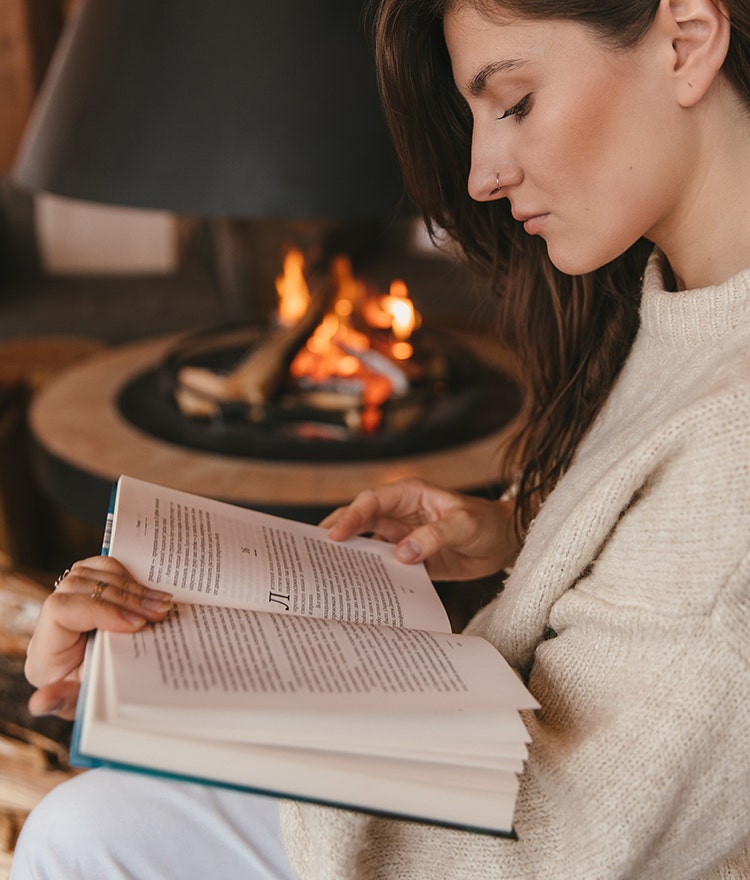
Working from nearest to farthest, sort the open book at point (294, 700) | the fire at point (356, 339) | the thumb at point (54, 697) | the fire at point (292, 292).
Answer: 1. the open book at point (294, 700)
2. the thumb at point (54, 697)
3. the fire at point (356, 339)
4. the fire at point (292, 292)

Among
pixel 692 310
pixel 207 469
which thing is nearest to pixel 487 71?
pixel 692 310

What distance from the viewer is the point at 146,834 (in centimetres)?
92

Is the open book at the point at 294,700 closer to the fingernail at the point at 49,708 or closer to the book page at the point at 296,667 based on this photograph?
the book page at the point at 296,667

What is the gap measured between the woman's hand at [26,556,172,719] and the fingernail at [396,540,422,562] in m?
0.27

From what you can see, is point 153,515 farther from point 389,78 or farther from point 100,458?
point 100,458

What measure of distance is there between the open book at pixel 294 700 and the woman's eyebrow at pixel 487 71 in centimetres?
44

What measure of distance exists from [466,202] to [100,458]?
32.7 inches

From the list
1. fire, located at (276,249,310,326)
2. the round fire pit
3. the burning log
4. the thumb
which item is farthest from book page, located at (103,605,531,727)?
fire, located at (276,249,310,326)

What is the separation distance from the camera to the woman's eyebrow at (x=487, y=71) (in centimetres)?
79

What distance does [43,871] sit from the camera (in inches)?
35.7

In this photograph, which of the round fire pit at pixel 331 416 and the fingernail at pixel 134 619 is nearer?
the fingernail at pixel 134 619

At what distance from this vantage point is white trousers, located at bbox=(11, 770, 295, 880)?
0.90 metres

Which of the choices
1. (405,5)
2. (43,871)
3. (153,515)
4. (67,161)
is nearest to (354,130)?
(67,161)

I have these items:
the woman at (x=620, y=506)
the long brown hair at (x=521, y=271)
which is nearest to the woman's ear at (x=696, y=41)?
the woman at (x=620, y=506)
